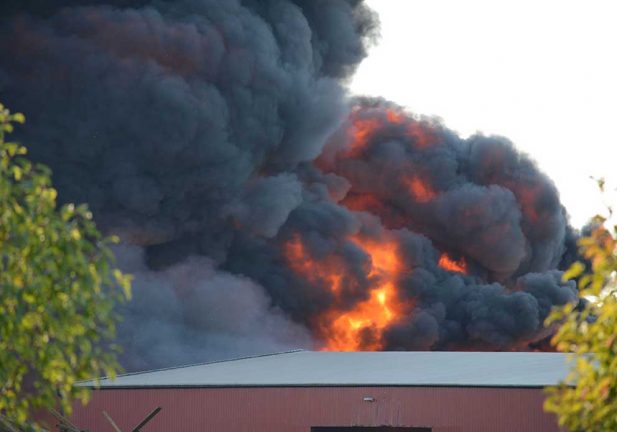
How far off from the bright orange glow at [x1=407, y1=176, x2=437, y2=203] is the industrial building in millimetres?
40192

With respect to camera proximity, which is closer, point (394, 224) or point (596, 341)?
point (596, 341)

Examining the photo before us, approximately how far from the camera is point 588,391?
13430 mm

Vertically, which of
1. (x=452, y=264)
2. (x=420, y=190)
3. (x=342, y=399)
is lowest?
(x=342, y=399)

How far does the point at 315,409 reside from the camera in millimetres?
38531

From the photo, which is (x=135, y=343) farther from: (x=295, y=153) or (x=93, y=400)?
(x=93, y=400)

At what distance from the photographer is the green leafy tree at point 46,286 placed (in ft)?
43.9

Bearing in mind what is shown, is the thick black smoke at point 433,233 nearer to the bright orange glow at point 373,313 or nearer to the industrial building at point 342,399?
the bright orange glow at point 373,313

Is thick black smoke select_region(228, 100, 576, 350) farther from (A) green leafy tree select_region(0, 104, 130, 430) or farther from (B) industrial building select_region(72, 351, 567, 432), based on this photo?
(A) green leafy tree select_region(0, 104, 130, 430)

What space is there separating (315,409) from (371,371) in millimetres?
3609

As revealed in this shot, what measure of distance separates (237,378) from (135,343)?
76.6 feet

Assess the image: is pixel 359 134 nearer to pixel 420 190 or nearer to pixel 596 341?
pixel 420 190

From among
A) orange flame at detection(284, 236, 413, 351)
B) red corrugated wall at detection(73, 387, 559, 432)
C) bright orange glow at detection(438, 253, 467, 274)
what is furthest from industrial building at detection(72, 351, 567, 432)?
bright orange glow at detection(438, 253, 467, 274)

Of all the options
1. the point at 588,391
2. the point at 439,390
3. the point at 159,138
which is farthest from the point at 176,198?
the point at 588,391

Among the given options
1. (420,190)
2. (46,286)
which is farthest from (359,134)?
(46,286)
